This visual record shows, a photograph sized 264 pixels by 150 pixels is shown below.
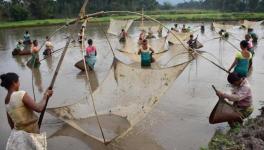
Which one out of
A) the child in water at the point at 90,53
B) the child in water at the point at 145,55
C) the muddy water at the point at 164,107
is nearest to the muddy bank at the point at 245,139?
the muddy water at the point at 164,107

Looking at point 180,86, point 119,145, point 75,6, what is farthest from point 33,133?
point 75,6

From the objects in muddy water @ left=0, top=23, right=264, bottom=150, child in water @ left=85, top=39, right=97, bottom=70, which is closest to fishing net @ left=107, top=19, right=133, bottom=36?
muddy water @ left=0, top=23, right=264, bottom=150

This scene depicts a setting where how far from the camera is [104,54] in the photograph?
16.1m

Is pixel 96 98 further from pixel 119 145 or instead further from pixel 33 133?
pixel 33 133

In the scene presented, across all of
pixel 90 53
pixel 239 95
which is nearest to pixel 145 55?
pixel 90 53

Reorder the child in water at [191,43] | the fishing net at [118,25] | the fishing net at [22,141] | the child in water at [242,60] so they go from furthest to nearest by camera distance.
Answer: the fishing net at [118,25], the child in water at [191,43], the child in water at [242,60], the fishing net at [22,141]

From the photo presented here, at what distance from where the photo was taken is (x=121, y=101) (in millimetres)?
6727

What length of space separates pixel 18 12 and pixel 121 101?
127ft

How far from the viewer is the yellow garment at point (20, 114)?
12.8 ft

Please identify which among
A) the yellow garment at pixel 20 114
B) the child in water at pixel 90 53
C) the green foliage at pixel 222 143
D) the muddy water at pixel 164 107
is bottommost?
the muddy water at pixel 164 107

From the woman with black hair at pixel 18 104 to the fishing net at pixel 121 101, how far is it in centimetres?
189

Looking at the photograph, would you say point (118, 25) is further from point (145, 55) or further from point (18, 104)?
point (18, 104)

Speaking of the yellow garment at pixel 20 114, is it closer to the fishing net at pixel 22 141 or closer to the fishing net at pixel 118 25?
the fishing net at pixel 22 141

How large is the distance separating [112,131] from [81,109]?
0.75 meters
